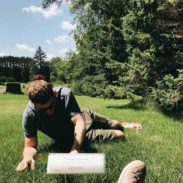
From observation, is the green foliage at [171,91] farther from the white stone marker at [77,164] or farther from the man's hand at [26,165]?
the white stone marker at [77,164]

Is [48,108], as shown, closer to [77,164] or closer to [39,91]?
[39,91]

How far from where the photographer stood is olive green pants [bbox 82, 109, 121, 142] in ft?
28.8

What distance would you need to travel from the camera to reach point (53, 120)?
7.50m

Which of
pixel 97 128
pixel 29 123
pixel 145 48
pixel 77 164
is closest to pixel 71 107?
pixel 29 123

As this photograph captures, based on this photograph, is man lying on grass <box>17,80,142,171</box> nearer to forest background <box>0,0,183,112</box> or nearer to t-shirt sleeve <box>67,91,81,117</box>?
t-shirt sleeve <box>67,91,81,117</box>

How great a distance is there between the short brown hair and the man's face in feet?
0.55

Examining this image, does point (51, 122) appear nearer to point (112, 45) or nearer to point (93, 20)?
point (112, 45)

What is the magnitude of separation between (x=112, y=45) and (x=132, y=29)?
21.2ft

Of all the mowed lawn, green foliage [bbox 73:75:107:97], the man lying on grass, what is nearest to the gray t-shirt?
the man lying on grass

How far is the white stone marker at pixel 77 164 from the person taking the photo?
4.64 m

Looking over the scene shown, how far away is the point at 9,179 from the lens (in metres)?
6.22

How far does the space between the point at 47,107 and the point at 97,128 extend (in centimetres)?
276

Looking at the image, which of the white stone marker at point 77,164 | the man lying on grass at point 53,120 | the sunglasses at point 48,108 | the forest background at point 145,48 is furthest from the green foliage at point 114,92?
the white stone marker at point 77,164

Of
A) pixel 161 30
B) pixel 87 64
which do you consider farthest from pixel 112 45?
pixel 87 64
